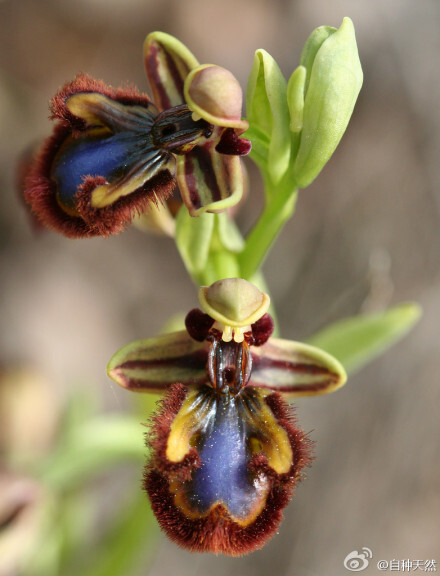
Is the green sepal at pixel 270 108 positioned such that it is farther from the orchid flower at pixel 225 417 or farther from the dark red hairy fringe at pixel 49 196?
the dark red hairy fringe at pixel 49 196

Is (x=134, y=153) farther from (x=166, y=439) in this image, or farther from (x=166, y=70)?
(x=166, y=439)

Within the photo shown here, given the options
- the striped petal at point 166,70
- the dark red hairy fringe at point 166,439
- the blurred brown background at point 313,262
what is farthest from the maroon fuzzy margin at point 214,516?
the blurred brown background at point 313,262

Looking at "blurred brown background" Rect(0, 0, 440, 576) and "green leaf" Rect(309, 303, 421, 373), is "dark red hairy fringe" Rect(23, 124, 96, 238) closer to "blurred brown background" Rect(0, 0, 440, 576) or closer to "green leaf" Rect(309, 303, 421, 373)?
"green leaf" Rect(309, 303, 421, 373)

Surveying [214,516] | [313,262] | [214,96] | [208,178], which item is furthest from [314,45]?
[313,262]

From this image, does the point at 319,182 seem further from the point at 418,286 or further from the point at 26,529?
the point at 26,529

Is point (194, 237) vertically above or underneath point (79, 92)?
underneath
